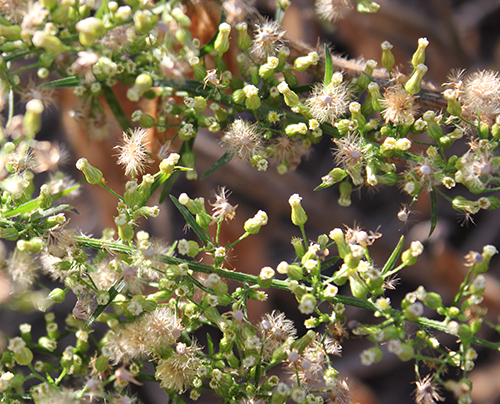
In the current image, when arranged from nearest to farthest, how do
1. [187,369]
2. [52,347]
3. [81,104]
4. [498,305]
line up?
[187,369]
[52,347]
[81,104]
[498,305]

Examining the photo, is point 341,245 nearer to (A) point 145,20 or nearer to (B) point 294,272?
(B) point 294,272

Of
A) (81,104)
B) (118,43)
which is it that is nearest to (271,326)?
(118,43)

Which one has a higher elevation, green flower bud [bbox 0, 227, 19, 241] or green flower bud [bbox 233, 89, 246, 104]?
green flower bud [bbox 233, 89, 246, 104]

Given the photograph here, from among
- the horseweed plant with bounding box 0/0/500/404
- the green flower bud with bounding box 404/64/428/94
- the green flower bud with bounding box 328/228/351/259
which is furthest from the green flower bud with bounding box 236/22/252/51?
the green flower bud with bounding box 328/228/351/259

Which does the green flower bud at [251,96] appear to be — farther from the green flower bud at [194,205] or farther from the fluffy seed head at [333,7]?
the fluffy seed head at [333,7]

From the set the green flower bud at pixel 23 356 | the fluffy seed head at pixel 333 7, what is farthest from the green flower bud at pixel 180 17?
the green flower bud at pixel 23 356

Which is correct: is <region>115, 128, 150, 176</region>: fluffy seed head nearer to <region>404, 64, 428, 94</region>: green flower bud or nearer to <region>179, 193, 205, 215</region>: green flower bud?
<region>179, 193, 205, 215</region>: green flower bud

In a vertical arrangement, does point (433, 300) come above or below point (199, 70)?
below

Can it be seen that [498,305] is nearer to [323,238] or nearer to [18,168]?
[323,238]

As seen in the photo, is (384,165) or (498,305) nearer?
(384,165)

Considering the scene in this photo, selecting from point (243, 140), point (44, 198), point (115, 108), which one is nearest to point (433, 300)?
point (243, 140)

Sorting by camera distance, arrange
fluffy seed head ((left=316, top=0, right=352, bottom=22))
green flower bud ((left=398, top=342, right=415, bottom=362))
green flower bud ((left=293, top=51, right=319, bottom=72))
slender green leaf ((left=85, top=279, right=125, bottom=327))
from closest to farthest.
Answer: green flower bud ((left=398, top=342, right=415, bottom=362)) < slender green leaf ((left=85, top=279, right=125, bottom=327)) < green flower bud ((left=293, top=51, right=319, bottom=72)) < fluffy seed head ((left=316, top=0, right=352, bottom=22))
